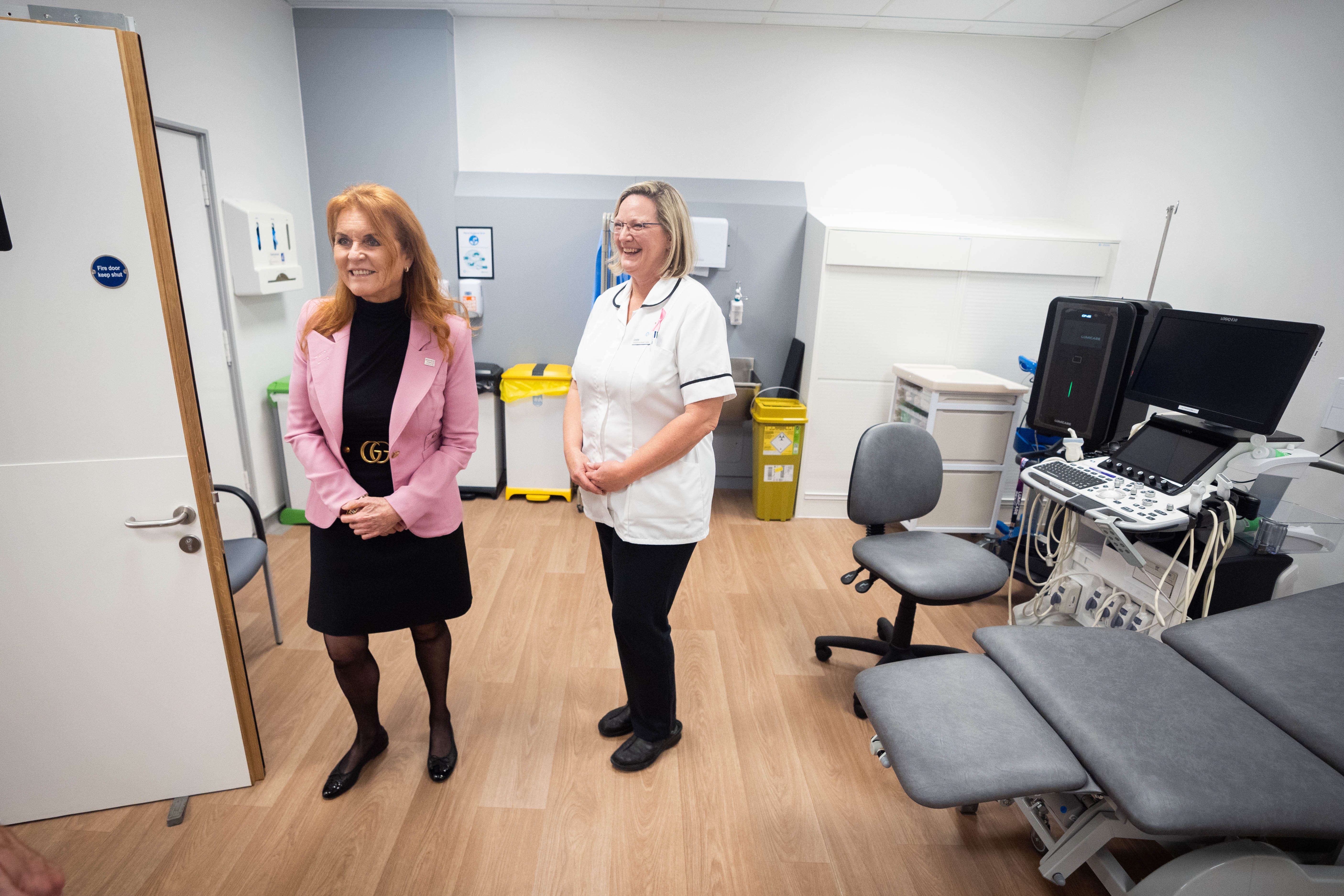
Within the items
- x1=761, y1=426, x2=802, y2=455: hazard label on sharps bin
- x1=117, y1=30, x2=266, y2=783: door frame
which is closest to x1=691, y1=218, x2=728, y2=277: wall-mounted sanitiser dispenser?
x1=761, y1=426, x2=802, y2=455: hazard label on sharps bin

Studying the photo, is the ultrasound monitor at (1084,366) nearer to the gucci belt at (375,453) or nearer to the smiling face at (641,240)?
the smiling face at (641,240)

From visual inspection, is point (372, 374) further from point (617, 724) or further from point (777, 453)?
point (777, 453)

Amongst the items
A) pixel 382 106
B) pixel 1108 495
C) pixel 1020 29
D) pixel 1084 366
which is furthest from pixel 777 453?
pixel 382 106

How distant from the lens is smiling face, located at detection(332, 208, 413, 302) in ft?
4.74

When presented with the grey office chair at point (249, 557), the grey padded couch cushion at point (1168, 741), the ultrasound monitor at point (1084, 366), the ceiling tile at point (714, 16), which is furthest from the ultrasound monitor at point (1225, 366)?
the grey office chair at point (249, 557)

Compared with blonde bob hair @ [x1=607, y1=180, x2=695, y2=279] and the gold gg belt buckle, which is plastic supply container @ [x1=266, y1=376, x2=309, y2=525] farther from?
blonde bob hair @ [x1=607, y1=180, x2=695, y2=279]

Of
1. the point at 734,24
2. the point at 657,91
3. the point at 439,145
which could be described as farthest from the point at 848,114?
the point at 439,145

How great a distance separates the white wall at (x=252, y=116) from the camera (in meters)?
2.64

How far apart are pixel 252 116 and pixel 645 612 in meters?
3.26

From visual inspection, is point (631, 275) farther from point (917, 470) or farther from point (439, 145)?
point (439, 145)

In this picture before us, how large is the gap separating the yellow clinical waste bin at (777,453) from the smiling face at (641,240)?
2094 millimetres

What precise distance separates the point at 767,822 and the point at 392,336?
1.60m

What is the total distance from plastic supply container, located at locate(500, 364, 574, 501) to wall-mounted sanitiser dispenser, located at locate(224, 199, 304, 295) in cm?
121

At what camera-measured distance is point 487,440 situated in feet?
12.5
